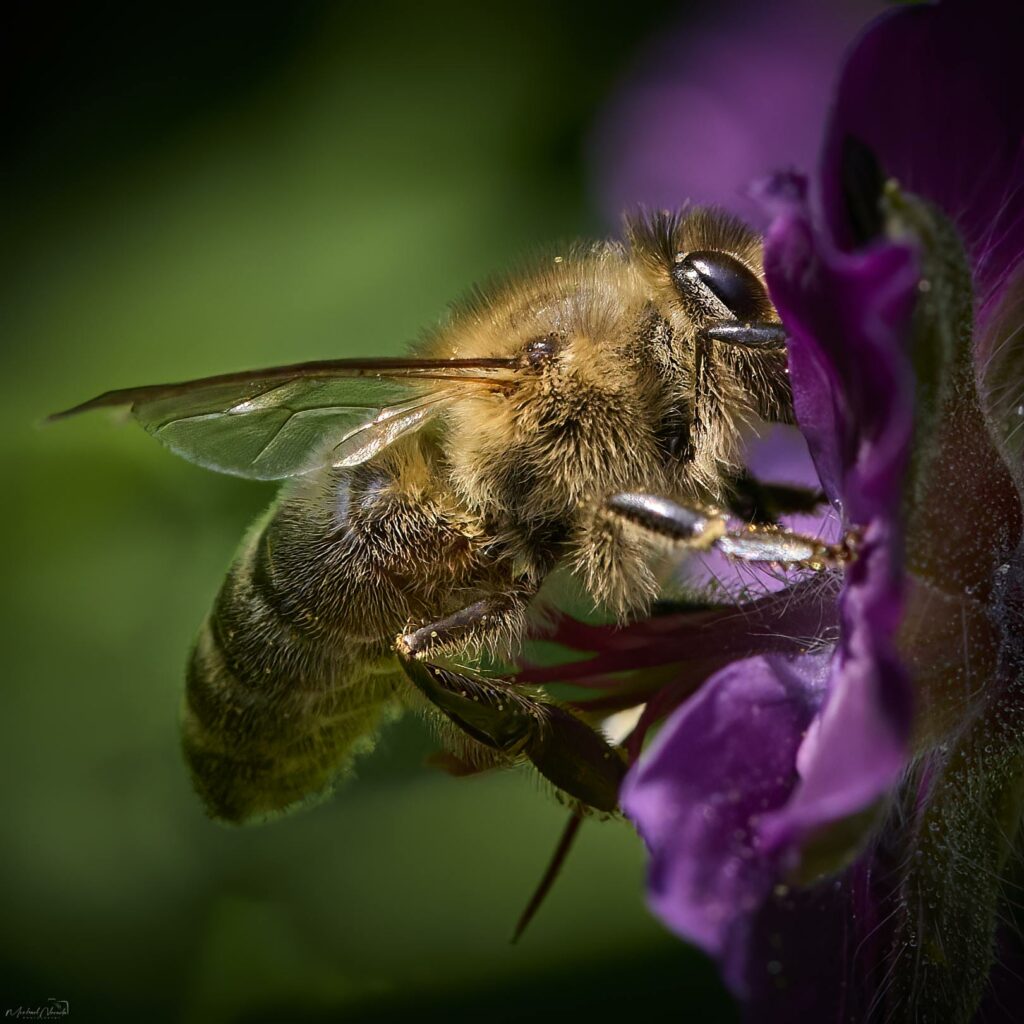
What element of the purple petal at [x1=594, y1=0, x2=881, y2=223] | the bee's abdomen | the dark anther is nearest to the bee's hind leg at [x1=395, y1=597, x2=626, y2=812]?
the bee's abdomen

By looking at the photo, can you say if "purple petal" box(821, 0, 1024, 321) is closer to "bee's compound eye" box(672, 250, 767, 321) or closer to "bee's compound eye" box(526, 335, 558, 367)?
"bee's compound eye" box(672, 250, 767, 321)

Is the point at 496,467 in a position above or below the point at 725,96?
above

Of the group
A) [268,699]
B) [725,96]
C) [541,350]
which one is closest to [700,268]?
[541,350]

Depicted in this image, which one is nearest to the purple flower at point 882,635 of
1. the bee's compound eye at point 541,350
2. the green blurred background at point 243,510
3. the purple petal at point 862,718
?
the purple petal at point 862,718

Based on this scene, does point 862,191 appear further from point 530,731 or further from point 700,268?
point 530,731

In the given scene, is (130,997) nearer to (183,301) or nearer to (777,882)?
(183,301)

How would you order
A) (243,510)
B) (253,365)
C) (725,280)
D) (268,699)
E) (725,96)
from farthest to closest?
(725,96)
(253,365)
(243,510)
(268,699)
(725,280)


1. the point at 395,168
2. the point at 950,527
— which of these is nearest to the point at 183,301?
the point at 395,168
